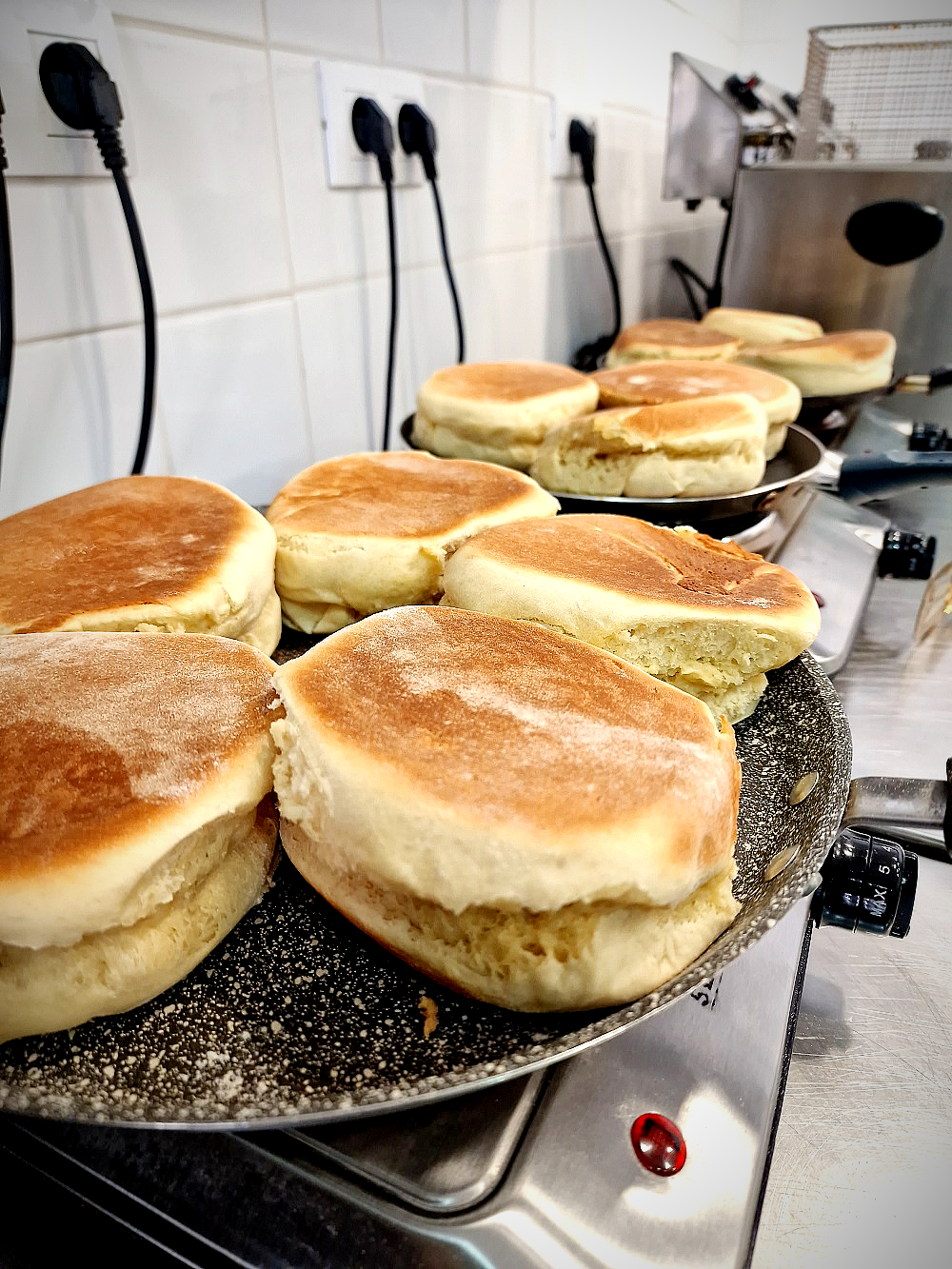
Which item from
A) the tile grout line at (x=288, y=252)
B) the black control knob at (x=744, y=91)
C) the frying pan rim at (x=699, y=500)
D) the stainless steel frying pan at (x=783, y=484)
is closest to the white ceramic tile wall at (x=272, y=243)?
the tile grout line at (x=288, y=252)

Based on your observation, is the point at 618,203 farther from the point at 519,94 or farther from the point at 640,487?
the point at 640,487

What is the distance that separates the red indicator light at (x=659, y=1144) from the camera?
1.60 ft

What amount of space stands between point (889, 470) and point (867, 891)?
965mm

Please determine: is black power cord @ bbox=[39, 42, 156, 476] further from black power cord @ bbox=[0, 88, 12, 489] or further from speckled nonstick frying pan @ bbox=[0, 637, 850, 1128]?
speckled nonstick frying pan @ bbox=[0, 637, 850, 1128]

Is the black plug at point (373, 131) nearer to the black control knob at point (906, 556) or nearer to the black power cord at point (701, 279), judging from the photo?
the black control knob at point (906, 556)

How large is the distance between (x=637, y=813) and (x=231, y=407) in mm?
910

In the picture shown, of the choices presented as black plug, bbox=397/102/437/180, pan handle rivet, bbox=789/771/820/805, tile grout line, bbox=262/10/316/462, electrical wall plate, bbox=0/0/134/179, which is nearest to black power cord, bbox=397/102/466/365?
black plug, bbox=397/102/437/180

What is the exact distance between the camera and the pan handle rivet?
642 millimetres

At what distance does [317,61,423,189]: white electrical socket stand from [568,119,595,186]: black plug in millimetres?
670

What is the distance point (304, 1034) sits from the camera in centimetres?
47

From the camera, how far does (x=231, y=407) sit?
1148mm

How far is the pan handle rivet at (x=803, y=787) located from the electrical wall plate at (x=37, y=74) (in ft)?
3.05

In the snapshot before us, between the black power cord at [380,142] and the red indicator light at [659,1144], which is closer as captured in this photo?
the red indicator light at [659,1144]

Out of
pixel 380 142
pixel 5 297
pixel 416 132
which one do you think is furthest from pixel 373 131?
pixel 5 297
